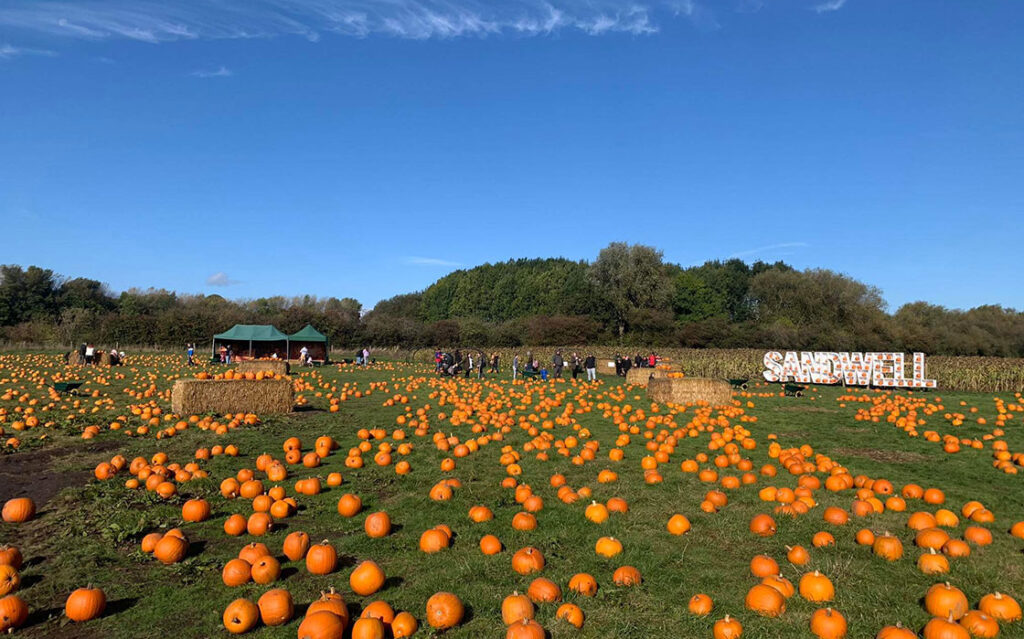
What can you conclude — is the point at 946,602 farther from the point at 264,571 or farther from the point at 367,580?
the point at 264,571

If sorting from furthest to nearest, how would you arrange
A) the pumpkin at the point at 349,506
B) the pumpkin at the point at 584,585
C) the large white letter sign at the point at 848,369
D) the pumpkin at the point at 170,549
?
the large white letter sign at the point at 848,369
the pumpkin at the point at 349,506
the pumpkin at the point at 170,549
the pumpkin at the point at 584,585

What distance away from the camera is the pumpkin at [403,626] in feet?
14.7

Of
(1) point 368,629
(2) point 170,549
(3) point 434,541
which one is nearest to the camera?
(1) point 368,629

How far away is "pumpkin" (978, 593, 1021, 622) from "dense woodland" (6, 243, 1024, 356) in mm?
60285

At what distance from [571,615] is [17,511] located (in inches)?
295

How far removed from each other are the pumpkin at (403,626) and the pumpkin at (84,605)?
8.78 feet

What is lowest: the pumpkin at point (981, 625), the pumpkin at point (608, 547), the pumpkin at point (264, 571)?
the pumpkin at point (264, 571)

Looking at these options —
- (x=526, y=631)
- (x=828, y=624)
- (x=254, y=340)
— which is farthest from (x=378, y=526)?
(x=254, y=340)

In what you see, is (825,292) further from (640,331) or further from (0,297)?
(0,297)

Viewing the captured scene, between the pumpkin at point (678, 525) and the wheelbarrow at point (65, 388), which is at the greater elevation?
the pumpkin at point (678, 525)

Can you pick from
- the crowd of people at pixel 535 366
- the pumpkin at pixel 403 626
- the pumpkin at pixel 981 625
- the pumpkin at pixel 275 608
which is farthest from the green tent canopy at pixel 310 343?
the pumpkin at pixel 981 625

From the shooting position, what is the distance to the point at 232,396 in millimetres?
16922

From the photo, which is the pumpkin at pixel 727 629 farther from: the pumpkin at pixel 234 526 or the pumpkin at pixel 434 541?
the pumpkin at pixel 234 526

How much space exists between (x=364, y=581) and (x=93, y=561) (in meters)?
3.27
